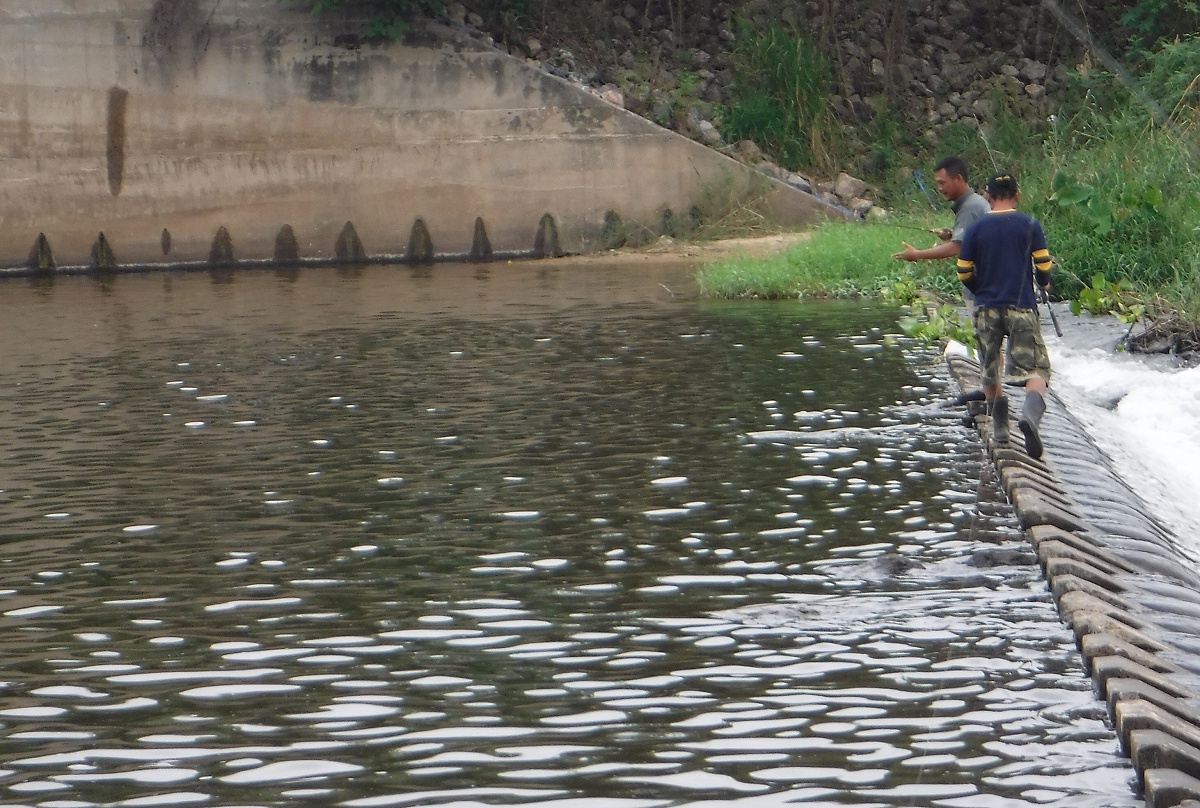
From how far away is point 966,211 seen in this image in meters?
10.8

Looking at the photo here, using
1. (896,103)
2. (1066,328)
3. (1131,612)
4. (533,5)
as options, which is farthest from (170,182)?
(1131,612)

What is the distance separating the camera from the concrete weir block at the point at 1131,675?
18.1ft

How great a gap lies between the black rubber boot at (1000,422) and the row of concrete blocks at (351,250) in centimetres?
1670

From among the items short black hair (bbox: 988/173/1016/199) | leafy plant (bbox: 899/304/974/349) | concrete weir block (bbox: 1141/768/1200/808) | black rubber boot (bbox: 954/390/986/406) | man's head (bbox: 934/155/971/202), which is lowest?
concrete weir block (bbox: 1141/768/1200/808)

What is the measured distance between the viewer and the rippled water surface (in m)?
5.22

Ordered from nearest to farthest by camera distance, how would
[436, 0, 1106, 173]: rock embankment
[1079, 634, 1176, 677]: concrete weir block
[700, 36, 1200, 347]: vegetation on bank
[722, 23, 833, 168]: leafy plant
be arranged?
[1079, 634, 1176, 677]: concrete weir block → [700, 36, 1200, 347]: vegetation on bank → [722, 23, 833, 168]: leafy plant → [436, 0, 1106, 173]: rock embankment

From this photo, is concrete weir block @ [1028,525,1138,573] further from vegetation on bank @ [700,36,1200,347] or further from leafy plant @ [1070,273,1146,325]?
leafy plant @ [1070,273,1146,325]

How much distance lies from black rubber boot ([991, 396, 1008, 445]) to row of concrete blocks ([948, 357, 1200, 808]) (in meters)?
0.51

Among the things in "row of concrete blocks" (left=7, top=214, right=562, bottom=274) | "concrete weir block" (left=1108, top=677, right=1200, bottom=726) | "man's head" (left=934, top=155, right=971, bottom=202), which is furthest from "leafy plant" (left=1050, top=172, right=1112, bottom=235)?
"concrete weir block" (left=1108, top=677, right=1200, bottom=726)

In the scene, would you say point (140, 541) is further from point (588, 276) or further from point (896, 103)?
point (896, 103)

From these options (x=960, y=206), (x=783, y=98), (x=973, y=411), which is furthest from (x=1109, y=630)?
(x=783, y=98)

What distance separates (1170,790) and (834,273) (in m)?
14.7

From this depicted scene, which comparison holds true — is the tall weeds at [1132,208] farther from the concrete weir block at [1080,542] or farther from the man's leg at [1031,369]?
the concrete weir block at [1080,542]

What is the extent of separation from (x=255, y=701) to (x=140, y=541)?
277 cm
